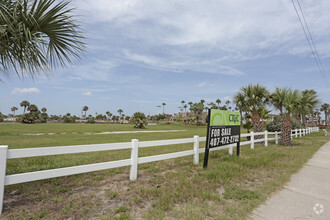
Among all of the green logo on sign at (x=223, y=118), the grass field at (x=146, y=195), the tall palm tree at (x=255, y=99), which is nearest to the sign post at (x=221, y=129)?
the green logo on sign at (x=223, y=118)

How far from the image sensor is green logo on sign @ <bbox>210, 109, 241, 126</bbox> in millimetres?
6371

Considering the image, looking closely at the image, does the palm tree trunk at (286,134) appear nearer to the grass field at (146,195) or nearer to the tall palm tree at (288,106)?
the tall palm tree at (288,106)

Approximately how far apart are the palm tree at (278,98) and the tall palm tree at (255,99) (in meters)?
0.44

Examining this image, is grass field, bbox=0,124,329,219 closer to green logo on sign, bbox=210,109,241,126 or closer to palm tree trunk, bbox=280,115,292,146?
green logo on sign, bbox=210,109,241,126

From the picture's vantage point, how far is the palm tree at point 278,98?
13133mm

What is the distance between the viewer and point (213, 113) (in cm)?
636

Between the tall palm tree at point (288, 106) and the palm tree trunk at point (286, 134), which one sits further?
the palm tree trunk at point (286, 134)

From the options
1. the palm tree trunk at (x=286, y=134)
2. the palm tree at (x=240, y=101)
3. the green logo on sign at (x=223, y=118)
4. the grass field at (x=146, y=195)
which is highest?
the palm tree at (x=240, y=101)

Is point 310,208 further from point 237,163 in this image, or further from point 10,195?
point 10,195

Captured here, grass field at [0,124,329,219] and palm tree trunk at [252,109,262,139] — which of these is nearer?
grass field at [0,124,329,219]

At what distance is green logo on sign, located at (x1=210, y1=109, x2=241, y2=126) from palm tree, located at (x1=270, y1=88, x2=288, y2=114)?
24.7 feet

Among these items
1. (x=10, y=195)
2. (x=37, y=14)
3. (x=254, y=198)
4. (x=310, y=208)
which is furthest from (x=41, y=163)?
(x=310, y=208)

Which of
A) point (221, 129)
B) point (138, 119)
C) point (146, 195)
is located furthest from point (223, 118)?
point (138, 119)

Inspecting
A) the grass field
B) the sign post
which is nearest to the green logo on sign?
the sign post
